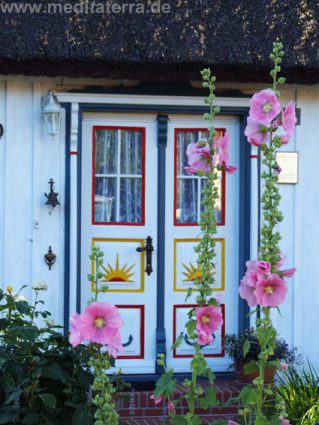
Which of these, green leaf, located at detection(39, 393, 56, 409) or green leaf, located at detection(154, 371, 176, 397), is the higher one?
green leaf, located at detection(154, 371, 176, 397)

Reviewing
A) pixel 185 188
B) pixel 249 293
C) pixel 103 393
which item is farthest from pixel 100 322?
pixel 185 188

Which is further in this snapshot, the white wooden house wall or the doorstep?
the white wooden house wall

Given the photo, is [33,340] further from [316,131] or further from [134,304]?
[316,131]

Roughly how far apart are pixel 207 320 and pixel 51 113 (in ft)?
12.6

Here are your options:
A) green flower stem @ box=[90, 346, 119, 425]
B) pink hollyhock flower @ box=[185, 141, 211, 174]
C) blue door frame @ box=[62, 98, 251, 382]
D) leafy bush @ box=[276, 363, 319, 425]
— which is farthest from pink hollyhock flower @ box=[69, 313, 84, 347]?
blue door frame @ box=[62, 98, 251, 382]

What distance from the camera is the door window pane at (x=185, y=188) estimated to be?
21.9 feet

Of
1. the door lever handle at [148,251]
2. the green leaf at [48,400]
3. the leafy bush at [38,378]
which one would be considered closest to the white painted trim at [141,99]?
the door lever handle at [148,251]

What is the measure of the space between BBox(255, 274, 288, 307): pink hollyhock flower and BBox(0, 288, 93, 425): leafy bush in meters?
1.49

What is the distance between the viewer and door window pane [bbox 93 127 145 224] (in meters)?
6.60

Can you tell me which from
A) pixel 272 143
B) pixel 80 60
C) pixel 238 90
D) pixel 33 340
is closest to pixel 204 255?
pixel 272 143

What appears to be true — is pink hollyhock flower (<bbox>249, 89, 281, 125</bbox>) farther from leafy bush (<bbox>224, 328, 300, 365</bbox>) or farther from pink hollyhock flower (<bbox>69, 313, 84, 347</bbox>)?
leafy bush (<bbox>224, 328, 300, 365</bbox>)

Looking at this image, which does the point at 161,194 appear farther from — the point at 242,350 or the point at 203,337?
the point at 203,337

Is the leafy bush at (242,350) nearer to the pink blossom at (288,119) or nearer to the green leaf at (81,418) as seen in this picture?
the green leaf at (81,418)

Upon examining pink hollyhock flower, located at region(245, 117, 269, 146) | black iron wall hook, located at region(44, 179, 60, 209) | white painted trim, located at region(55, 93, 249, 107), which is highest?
white painted trim, located at region(55, 93, 249, 107)
